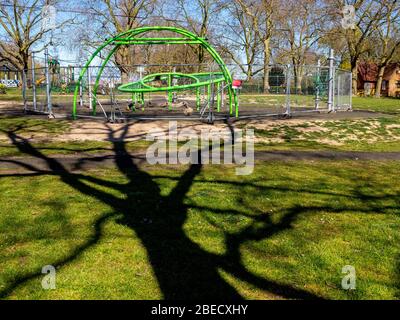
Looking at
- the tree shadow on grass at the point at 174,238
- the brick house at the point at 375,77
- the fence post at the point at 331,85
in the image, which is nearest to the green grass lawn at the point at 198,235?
the tree shadow on grass at the point at 174,238

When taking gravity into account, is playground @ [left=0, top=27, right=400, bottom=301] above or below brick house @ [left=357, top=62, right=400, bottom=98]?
below

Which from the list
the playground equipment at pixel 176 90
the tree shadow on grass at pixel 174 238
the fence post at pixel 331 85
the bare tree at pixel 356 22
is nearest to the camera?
the tree shadow on grass at pixel 174 238

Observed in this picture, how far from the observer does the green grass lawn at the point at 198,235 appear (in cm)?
394

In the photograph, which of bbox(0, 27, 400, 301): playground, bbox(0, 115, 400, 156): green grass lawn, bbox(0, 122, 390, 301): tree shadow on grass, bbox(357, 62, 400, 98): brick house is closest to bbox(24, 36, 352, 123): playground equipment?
bbox(0, 115, 400, 156): green grass lawn

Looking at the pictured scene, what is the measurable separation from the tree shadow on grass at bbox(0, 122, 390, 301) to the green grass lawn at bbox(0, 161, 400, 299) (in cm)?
1

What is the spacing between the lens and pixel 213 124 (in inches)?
633

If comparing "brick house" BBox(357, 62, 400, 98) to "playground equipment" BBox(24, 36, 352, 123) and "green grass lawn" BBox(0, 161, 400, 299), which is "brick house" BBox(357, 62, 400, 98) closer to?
"playground equipment" BBox(24, 36, 352, 123)

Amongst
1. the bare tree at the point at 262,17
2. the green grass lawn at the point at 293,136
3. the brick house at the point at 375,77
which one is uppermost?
the bare tree at the point at 262,17

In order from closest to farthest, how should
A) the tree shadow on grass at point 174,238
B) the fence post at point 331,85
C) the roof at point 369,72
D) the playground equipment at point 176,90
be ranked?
the tree shadow on grass at point 174,238
the playground equipment at point 176,90
the fence post at point 331,85
the roof at point 369,72

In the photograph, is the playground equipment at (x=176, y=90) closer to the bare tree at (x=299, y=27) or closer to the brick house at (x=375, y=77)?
the bare tree at (x=299, y=27)

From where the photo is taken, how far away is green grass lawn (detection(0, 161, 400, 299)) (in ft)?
12.9

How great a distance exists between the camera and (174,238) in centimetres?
506

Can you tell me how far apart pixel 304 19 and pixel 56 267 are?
2176 inches

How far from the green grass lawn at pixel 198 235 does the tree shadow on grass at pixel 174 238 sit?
0.05 feet
